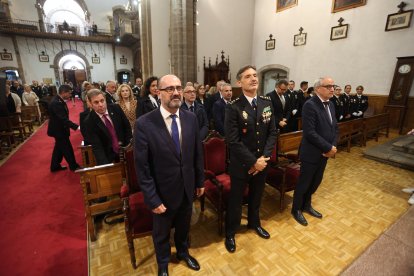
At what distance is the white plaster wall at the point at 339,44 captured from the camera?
21.3 ft

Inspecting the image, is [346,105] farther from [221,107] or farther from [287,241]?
[287,241]

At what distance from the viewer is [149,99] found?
115 inches

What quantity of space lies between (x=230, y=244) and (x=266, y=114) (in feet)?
4.39

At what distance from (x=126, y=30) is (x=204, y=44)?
24.0ft

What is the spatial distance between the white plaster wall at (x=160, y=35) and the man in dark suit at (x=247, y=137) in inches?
293

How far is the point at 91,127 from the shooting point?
2.33 m

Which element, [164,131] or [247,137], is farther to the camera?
[247,137]

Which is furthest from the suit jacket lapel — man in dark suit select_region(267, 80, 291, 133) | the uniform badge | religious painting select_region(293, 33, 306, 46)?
religious painting select_region(293, 33, 306, 46)

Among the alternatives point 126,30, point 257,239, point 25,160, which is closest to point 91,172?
point 257,239

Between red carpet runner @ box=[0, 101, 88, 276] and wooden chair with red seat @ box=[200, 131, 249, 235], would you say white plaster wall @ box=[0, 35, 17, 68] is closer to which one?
red carpet runner @ box=[0, 101, 88, 276]

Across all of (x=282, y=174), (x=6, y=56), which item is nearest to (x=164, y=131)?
(x=282, y=174)

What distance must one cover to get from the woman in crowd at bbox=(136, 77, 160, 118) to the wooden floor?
4.83 feet

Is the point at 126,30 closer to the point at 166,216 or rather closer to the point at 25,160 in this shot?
the point at 25,160

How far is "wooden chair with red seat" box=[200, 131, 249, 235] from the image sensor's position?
230 cm
